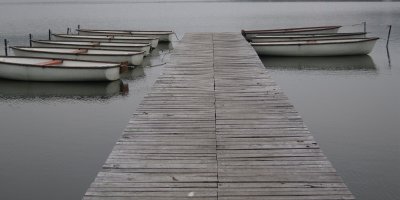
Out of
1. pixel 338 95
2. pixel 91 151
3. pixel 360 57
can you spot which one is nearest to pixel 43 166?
pixel 91 151

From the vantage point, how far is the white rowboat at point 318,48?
2645 cm

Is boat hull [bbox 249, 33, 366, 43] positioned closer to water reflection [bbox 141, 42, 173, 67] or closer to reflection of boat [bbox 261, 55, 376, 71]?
reflection of boat [bbox 261, 55, 376, 71]

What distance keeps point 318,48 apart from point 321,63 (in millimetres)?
1064

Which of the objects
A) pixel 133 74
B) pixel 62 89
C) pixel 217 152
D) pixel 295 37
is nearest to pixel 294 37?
pixel 295 37

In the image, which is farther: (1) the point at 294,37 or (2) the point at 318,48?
(1) the point at 294,37

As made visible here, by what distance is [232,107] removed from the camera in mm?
10938

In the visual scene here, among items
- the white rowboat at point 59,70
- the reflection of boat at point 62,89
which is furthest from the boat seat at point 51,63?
the reflection of boat at point 62,89

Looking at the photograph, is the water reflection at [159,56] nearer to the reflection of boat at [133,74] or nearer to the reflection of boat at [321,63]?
the reflection of boat at [133,74]

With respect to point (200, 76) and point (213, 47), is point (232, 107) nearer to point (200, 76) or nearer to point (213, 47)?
point (200, 76)

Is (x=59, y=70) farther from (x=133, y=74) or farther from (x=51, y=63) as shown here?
(x=133, y=74)

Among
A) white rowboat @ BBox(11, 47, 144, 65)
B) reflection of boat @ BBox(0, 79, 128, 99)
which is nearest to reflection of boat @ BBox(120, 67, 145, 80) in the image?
white rowboat @ BBox(11, 47, 144, 65)

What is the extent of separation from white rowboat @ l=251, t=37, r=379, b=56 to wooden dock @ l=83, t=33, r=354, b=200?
14061 millimetres

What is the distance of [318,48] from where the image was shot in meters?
26.5

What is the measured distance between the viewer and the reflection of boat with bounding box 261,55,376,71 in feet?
82.5
